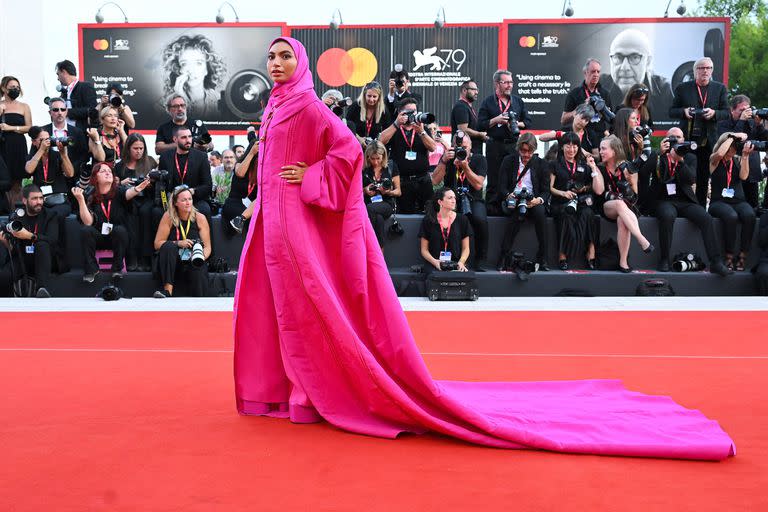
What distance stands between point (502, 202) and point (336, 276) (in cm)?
479

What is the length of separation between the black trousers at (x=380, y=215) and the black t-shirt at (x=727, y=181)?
2917 mm

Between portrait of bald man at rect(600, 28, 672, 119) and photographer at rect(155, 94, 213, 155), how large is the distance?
7.23 metres

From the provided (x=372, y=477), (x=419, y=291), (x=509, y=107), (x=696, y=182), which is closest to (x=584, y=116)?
(x=509, y=107)

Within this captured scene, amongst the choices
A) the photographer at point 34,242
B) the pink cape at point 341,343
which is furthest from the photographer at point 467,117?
the pink cape at point 341,343

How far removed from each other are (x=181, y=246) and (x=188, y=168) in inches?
31.2

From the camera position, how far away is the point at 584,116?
787 cm

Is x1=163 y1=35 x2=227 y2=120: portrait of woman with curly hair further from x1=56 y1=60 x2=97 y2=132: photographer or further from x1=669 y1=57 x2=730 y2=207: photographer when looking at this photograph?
x1=669 y1=57 x2=730 y2=207: photographer

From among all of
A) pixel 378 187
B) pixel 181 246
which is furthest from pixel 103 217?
pixel 378 187

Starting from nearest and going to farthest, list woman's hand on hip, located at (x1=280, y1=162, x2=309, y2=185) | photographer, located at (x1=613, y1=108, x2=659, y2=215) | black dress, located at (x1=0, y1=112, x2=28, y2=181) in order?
woman's hand on hip, located at (x1=280, y1=162, x2=309, y2=185) → photographer, located at (x1=613, y1=108, x2=659, y2=215) → black dress, located at (x1=0, y1=112, x2=28, y2=181)

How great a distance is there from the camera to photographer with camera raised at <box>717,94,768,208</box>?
786cm

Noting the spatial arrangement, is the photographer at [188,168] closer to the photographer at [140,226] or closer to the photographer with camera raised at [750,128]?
the photographer at [140,226]

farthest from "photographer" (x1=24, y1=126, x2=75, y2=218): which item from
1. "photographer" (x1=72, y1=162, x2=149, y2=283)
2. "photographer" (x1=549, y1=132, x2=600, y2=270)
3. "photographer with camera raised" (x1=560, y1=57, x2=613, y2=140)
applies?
"photographer with camera raised" (x1=560, y1=57, x2=613, y2=140)

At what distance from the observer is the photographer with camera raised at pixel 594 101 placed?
7966 mm

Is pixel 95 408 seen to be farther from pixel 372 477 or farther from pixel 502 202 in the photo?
pixel 502 202
